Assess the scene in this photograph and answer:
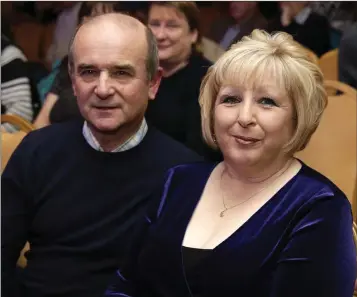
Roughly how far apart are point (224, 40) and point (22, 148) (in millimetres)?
905

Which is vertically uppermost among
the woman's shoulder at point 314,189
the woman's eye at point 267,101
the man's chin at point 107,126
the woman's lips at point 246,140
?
the woman's eye at point 267,101

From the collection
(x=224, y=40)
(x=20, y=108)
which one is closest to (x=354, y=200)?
(x=224, y=40)

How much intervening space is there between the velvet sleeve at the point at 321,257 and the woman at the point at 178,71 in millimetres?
797

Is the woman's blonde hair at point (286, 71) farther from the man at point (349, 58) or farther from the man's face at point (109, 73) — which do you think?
the man at point (349, 58)

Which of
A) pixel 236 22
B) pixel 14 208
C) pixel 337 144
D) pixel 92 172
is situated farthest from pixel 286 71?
pixel 236 22

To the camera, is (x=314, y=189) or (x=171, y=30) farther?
(x=171, y=30)

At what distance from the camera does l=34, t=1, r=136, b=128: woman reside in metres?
1.77

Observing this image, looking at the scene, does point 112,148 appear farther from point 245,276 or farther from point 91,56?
point 245,276

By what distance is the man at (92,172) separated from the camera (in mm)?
1327

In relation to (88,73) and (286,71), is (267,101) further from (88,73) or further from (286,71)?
(88,73)

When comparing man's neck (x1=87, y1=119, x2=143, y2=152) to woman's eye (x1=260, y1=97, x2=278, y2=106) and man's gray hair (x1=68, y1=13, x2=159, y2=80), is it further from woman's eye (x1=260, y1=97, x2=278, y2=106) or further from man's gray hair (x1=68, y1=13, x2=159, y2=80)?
woman's eye (x1=260, y1=97, x2=278, y2=106)

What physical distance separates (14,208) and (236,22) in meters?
1.05

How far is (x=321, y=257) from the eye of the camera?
97 centimetres

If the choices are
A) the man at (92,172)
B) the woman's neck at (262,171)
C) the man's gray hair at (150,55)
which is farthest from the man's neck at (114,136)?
the woman's neck at (262,171)
